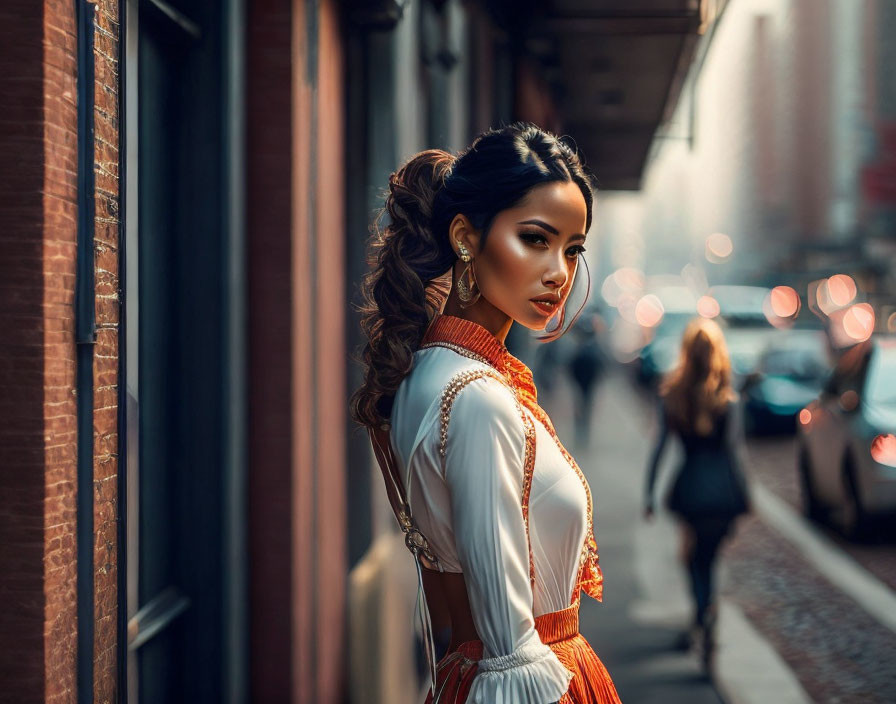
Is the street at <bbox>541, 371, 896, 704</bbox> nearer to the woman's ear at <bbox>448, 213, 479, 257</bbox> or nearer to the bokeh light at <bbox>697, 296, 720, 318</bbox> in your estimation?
the woman's ear at <bbox>448, 213, 479, 257</bbox>

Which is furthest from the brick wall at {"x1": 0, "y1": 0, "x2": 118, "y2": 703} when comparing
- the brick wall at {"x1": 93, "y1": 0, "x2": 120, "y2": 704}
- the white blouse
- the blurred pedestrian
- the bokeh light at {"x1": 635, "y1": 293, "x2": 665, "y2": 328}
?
the bokeh light at {"x1": 635, "y1": 293, "x2": 665, "y2": 328}

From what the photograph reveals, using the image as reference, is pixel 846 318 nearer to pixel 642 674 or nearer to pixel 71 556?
pixel 642 674

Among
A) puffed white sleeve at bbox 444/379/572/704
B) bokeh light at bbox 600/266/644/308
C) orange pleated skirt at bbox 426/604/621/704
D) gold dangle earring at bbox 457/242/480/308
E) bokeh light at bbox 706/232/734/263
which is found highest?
bokeh light at bbox 706/232/734/263

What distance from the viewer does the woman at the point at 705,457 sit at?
6.98 metres

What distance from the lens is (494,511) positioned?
206cm

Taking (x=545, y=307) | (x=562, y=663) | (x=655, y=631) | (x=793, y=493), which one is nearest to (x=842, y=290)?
(x=793, y=493)

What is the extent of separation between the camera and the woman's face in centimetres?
227

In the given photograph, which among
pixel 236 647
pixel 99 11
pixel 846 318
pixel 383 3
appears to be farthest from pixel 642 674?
pixel 846 318

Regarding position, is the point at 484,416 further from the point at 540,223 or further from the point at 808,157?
the point at 808,157

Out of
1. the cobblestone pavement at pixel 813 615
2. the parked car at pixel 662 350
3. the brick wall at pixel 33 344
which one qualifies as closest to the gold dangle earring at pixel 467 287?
the brick wall at pixel 33 344

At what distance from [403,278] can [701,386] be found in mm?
4881

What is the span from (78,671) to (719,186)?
Answer: 479ft

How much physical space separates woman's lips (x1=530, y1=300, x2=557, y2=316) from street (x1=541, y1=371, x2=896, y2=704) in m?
4.31

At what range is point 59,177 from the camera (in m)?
2.60
